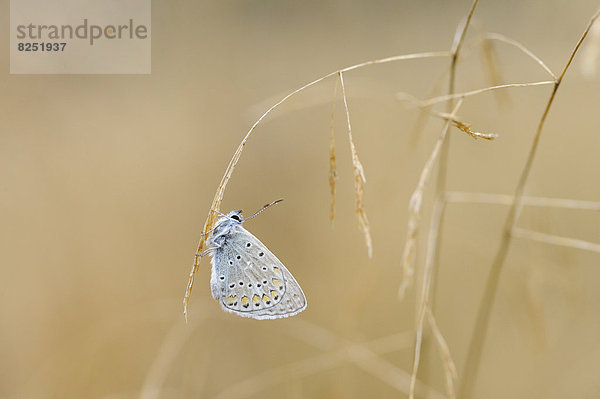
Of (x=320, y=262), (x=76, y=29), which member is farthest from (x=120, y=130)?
(x=320, y=262)

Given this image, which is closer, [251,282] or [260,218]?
[251,282]

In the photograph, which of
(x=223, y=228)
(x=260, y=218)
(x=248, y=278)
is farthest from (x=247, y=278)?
(x=260, y=218)

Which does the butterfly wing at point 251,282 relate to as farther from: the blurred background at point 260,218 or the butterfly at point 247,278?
the blurred background at point 260,218

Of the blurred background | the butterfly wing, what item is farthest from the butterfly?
the blurred background

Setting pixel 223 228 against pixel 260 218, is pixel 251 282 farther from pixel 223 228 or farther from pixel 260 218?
pixel 260 218

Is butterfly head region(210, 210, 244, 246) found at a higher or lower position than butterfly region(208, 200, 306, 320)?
higher

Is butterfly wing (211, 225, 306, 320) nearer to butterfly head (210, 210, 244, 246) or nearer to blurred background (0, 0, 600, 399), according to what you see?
butterfly head (210, 210, 244, 246)

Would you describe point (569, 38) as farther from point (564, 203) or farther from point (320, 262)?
point (564, 203)

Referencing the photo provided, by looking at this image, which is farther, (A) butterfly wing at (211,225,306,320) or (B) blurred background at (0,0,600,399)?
(B) blurred background at (0,0,600,399)
